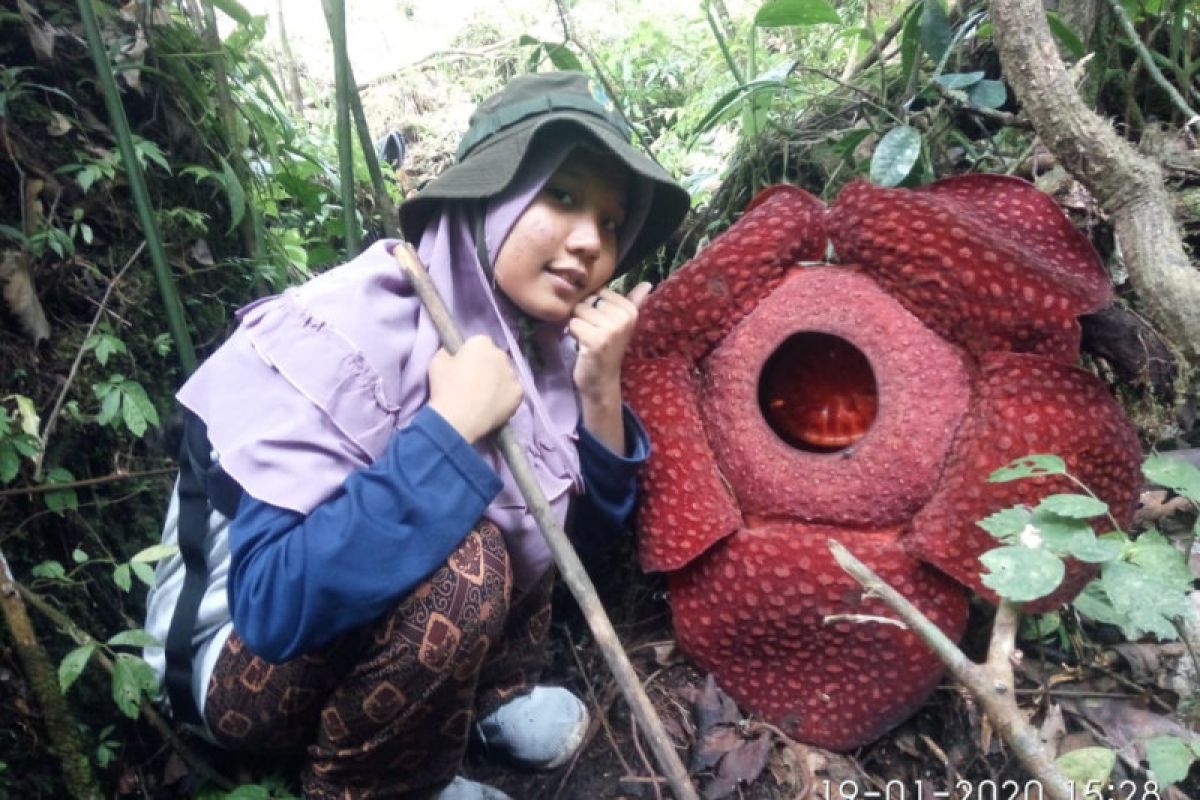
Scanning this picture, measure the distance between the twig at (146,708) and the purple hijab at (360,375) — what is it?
1.37ft

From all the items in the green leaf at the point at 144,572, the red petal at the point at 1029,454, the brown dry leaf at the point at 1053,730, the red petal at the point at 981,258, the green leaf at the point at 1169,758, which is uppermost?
the green leaf at the point at 144,572

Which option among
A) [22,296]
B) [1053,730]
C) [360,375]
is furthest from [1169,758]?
[22,296]

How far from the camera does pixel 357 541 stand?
113 cm

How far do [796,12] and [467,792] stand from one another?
5.88 ft

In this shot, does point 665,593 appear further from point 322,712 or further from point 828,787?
point 322,712

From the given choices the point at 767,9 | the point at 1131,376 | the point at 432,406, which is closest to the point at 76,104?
the point at 432,406

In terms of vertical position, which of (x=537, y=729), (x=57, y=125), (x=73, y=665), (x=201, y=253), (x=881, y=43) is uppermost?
(x=57, y=125)

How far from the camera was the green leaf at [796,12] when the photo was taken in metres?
1.94

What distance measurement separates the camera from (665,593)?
1812 millimetres

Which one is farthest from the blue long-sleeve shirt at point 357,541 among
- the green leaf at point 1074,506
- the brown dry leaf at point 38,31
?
the brown dry leaf at point 38,31

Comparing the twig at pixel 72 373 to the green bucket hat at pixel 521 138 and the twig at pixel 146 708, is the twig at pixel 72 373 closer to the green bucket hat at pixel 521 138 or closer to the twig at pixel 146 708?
the twig at pixel 146 708

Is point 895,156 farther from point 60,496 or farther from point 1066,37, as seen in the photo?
point 60,496

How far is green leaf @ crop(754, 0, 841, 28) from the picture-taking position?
1939 mm

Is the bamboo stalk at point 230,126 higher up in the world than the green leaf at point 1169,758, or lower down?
higher up
